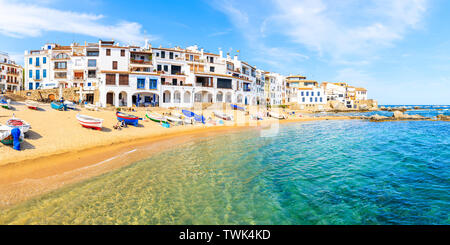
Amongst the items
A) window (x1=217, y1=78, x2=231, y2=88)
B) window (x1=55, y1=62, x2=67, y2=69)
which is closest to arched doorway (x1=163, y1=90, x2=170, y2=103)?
window (x1=217, y1=78, x2=231, y2=88)

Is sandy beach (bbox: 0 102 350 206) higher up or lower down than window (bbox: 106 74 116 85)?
lower down

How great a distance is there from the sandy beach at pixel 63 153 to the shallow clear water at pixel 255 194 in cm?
137

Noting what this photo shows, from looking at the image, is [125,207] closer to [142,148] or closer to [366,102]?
[142,148]

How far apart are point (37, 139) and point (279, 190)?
17.9m

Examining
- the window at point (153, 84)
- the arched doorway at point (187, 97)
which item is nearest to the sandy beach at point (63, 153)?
the window at point (153, 84)

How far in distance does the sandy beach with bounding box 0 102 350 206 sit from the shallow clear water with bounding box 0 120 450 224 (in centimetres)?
137

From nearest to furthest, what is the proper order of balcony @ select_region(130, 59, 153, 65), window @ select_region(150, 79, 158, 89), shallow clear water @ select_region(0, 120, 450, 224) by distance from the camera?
1. shallow clear water @ select_region(0, 120, 450, 224)
2. window @ select_region(150, 79, 158, 89)
3. balcony @ select_region(130, 59, 153, 65)

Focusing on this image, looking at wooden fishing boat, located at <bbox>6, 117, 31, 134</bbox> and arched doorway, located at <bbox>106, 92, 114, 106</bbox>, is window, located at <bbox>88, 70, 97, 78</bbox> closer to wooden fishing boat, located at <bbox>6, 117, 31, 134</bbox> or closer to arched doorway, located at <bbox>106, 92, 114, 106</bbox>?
arched doorway, located at <bbox>106, 92, 114, 106</bbox>

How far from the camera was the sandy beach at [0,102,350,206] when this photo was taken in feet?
35.4

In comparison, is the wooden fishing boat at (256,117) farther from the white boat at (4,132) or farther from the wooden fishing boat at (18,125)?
the white boat at (4,132)

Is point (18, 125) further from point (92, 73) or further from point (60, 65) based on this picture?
point (60, 65)

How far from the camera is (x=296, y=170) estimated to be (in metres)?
13.2
